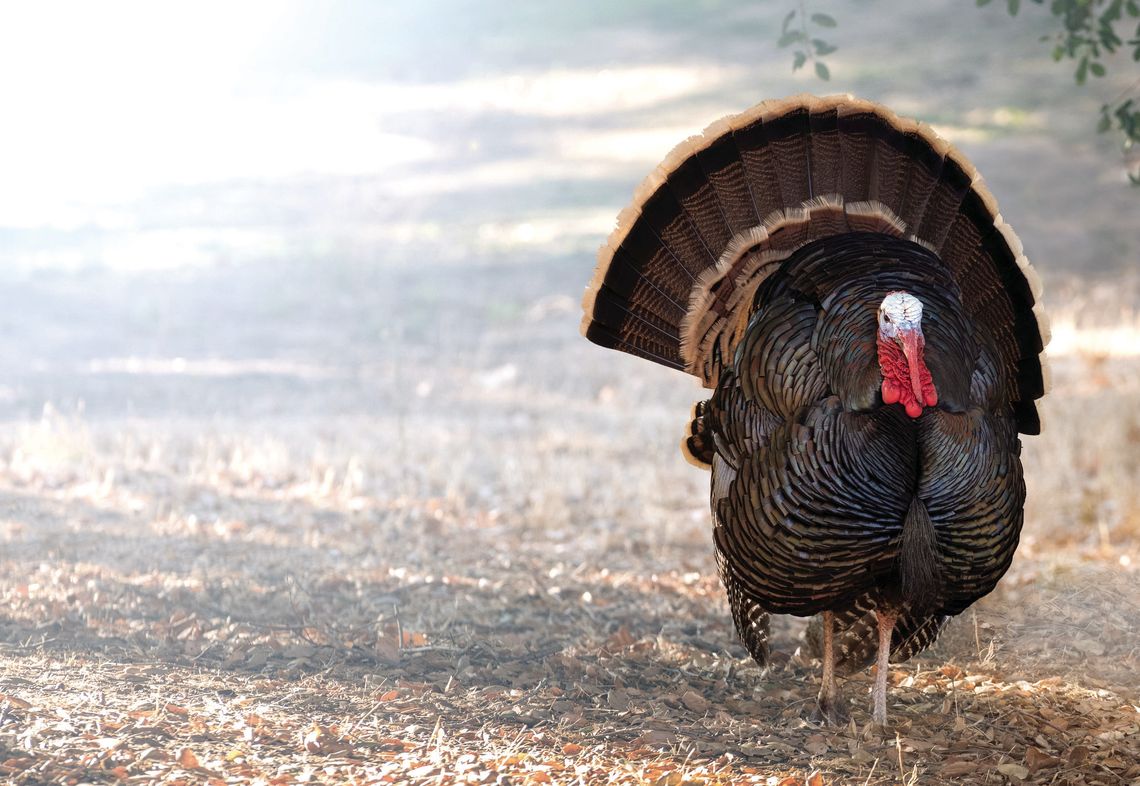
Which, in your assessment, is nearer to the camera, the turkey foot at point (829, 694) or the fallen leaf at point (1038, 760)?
the fallen leaf at point (1038, 760)

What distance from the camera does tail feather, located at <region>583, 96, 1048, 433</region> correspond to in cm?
420

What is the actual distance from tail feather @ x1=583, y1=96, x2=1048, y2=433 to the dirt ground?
1262mm

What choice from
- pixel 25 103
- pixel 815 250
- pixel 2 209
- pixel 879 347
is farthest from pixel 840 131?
pixel 25 103

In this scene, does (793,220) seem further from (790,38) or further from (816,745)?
(816,745)

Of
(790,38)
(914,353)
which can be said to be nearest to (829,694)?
(914,353)

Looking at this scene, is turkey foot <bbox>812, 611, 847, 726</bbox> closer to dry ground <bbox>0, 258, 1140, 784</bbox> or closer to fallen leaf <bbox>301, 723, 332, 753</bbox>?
dry ground <bbox>0, 258, 1140, 784</bbox>

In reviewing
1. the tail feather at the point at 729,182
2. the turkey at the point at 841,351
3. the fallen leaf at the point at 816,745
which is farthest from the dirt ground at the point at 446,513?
the tail feather at the point at 729,182

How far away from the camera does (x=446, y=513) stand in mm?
7195

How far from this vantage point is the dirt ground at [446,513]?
12.4 feet

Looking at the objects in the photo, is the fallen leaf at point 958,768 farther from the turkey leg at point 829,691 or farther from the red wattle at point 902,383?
the red wattle at point 902,383

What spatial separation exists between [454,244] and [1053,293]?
22.2 feet

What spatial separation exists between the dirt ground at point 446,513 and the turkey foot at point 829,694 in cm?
10

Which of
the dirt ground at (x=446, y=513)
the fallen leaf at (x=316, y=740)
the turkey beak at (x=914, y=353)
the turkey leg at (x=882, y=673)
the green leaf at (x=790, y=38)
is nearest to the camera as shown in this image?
the turkey beak at (x=914, y=353)

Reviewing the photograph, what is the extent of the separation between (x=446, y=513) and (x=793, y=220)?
3520 mm
